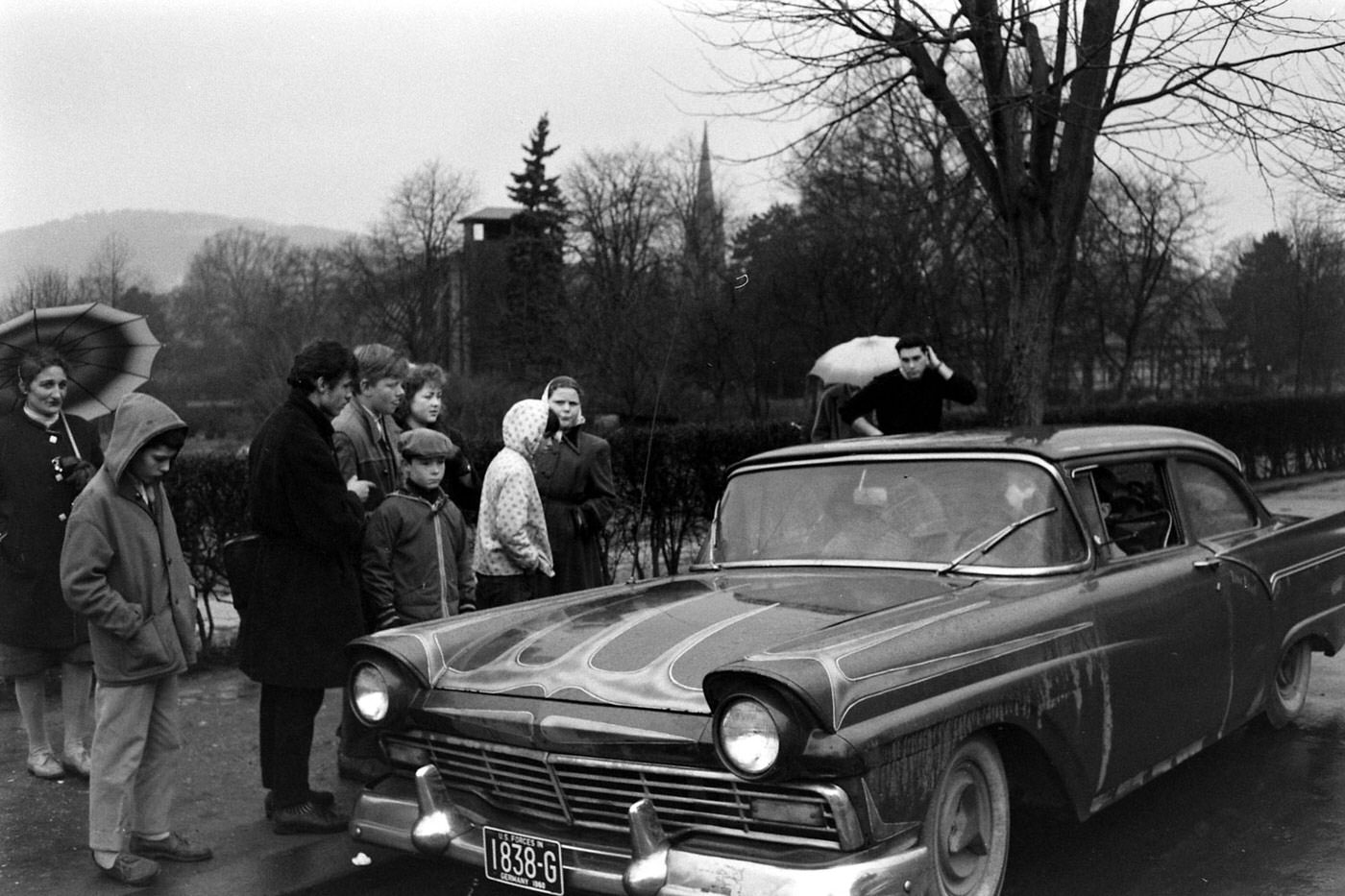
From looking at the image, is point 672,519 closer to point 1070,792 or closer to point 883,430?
point 883,430

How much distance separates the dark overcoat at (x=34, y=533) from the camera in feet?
19.2

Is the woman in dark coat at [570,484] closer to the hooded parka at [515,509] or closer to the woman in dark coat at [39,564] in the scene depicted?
the hooded parka at [515,509]

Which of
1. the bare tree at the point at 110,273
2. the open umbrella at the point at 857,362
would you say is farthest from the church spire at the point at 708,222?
the open umbrella at the point at 857,362

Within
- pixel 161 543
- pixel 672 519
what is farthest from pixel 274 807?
pixel 672 519

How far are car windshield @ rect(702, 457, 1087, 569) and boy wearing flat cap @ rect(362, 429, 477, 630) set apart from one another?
1237 millimetres

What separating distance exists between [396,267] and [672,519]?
190 ft

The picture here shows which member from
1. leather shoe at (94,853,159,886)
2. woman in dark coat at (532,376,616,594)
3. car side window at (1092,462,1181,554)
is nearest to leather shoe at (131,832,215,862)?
leather shoe at (94,853,159,886)

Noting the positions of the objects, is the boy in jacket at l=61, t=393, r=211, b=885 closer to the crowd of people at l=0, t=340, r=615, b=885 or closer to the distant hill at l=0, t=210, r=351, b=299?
the crowd of people at l=0, t=340, r=615, b=885

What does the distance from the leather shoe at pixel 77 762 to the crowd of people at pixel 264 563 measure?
0.01 m

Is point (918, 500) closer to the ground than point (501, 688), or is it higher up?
higher up

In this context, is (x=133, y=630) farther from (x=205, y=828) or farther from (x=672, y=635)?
(x=672, y=635)

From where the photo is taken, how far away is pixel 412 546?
5812 millimetres

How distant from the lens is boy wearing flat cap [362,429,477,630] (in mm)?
5758

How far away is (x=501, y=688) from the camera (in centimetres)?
415
